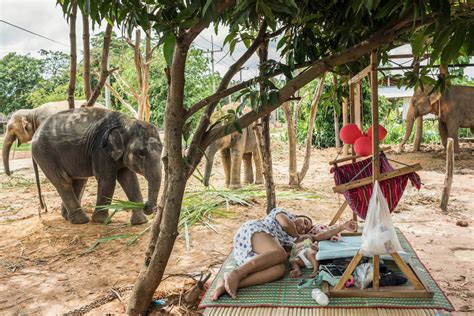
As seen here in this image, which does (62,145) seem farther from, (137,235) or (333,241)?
(333,241)

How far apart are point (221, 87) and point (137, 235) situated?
2646 millimetres

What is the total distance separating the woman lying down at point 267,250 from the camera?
2959 mm

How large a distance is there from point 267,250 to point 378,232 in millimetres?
795

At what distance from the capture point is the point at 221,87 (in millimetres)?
3072

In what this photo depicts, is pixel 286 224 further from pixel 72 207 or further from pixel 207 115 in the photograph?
pixel 72 207

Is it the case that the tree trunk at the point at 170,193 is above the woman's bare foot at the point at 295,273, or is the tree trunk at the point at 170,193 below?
above

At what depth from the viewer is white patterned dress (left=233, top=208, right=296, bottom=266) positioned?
10.5 feet

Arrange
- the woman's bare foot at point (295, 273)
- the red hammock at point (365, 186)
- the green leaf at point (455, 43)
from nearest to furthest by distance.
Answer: the green leaf at point (455, 43)
the red hammock at point (365, 186)
the woman's bare foot at point (295, 273)

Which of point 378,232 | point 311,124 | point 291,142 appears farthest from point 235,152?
point 378,232

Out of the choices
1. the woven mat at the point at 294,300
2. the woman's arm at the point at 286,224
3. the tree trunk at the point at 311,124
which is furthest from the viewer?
the tree trunk at the point at 311,124

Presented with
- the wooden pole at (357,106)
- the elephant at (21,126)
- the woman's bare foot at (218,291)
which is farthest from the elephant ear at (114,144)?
the woman's bare foot at (218,291)

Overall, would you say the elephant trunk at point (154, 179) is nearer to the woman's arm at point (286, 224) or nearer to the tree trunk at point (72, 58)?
the tree trunk at point (72, 58)

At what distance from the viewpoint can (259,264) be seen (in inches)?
120

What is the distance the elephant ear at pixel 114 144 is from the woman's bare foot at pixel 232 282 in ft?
10.2
